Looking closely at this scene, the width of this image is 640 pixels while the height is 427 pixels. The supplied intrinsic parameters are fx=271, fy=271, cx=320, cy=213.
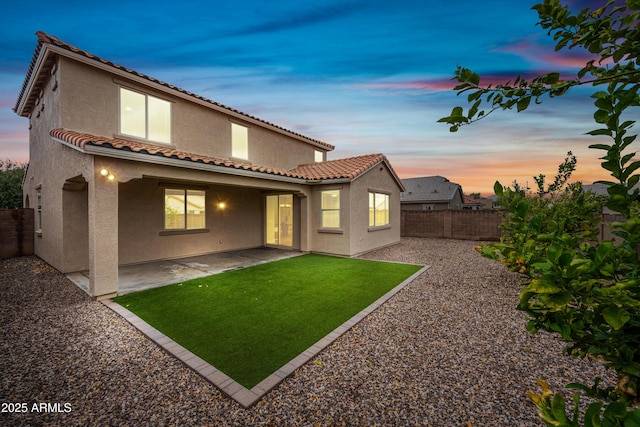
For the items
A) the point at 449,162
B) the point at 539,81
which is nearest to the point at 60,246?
the point at 539,81

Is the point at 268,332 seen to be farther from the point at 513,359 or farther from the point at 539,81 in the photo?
the point at 539,81

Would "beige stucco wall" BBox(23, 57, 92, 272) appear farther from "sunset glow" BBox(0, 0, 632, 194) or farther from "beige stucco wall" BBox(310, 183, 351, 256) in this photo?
"beige stucco wall" BBox(310, 183, 351, 256)

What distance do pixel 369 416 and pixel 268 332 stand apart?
7.33ft

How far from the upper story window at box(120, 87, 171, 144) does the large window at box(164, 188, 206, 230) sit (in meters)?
2.06

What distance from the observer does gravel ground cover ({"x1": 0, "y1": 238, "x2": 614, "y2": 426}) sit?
9.34 feet

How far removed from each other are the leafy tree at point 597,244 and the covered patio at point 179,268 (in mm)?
8012

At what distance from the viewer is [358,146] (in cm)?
2469

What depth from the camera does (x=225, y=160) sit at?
995cm

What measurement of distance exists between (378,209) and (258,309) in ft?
30.3

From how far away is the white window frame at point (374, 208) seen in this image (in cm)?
1284

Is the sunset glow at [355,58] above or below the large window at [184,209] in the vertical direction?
above

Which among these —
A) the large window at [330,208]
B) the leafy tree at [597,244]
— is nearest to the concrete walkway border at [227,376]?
the leafy tree at [597,244]

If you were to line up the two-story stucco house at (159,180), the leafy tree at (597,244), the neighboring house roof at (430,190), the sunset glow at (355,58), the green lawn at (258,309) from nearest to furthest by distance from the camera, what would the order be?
1. the leafy tree at (597,244)
2. the sunset glow at (355,58)
3. the green lawn at (258,309)
4. the two-story stucco house at (159,180)
5. the neighboring house roof at (430,190)

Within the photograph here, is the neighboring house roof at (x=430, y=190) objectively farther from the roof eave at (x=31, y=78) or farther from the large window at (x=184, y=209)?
the roof eave at (x=31, y=78)
